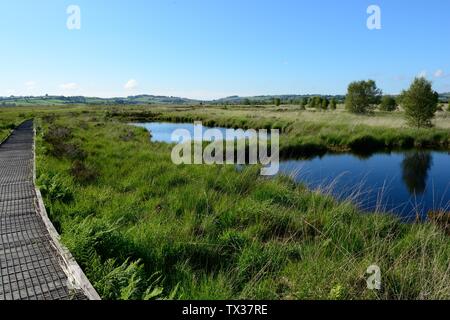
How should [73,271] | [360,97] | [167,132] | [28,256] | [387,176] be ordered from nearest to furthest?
[73,271]
[28,256]
[387,176]
[167,132]
[360,97]

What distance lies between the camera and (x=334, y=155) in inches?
703

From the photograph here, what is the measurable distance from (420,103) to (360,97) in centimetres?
2169

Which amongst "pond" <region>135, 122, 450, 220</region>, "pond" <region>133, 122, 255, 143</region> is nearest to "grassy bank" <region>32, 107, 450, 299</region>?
"pond" <region>135, 122, 450, 220</region>

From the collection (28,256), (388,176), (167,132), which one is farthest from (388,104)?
(28,256)

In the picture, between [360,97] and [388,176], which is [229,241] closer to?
[388,176]

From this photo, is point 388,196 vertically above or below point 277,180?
below

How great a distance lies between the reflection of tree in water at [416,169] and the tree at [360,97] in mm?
28699

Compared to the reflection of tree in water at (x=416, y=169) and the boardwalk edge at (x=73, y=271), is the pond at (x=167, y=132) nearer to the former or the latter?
the reflection of tree in water at (x=416, y=169)

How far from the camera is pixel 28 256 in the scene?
417 centimetres
